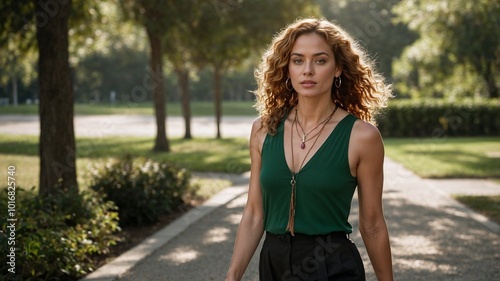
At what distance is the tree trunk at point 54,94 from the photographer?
306 inches

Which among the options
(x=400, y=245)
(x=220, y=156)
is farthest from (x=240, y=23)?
(x=400, y=245)

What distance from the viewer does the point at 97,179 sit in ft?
29.1

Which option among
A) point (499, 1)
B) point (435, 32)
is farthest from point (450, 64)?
point (499, 1)

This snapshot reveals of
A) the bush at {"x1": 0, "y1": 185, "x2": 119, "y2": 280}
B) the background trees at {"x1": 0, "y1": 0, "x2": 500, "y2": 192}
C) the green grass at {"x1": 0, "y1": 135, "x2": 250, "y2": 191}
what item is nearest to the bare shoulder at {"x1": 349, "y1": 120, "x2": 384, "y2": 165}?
the bush at {"x1": 0, "y1": 185, "x2": 119, "y2": 280}

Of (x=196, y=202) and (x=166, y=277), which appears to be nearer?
(x=166, y=277)

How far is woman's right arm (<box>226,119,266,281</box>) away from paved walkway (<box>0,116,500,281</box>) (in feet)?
10.2

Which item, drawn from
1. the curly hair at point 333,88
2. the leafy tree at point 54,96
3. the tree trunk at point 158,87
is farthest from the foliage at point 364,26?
the curly hair at point 333,88

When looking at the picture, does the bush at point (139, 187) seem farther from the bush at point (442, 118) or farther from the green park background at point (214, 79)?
the bush at point (442, 118)

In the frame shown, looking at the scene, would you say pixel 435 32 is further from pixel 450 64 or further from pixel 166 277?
pixel 166 277

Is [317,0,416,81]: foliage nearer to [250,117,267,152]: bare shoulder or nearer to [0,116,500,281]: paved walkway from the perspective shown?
[0,116,500,281]: paved walkway

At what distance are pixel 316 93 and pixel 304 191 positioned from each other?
0.41m

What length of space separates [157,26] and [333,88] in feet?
51.9

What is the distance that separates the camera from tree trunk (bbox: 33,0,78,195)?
306 inches

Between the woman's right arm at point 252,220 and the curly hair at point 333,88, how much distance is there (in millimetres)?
98
